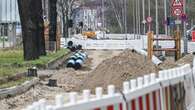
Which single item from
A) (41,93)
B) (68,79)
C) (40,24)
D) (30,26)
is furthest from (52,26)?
(41,93)

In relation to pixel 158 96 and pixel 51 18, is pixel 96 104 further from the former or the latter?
pixel 51 18

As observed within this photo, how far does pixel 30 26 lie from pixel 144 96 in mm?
23849

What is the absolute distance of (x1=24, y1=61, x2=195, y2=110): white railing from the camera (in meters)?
6.12

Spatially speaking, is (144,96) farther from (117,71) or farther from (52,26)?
(52,26)

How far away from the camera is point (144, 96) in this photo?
7.98 metres

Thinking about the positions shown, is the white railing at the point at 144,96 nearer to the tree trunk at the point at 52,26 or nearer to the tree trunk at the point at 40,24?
the tree trunk at the point at 40,24

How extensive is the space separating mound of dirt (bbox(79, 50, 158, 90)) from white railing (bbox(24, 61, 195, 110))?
20.0 ft

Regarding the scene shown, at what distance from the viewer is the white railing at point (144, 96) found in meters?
6.12

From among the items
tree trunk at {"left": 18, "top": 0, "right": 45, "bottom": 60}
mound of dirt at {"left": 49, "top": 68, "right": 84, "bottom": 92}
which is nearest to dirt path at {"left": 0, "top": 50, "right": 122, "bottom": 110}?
mound of dirt at {"left": 49, "top": 68, "right": 84, "bottom": 92}

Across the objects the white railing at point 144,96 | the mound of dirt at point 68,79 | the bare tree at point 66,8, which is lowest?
the mound of dirt at point 68,79

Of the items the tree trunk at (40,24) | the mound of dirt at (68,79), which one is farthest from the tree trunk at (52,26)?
the mound of dirt at (68,79)

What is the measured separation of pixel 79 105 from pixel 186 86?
4.53 m

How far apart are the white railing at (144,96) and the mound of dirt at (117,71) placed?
20.0 ft

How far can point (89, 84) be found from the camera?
17078 mm
